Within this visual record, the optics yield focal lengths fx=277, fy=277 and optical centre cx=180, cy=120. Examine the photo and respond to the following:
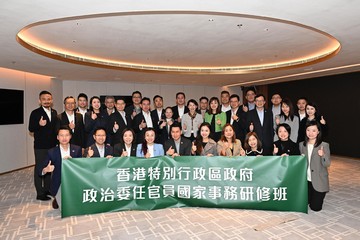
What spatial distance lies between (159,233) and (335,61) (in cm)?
522

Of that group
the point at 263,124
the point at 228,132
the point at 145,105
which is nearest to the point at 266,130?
the point at 263,124

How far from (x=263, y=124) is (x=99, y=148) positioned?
2.60m

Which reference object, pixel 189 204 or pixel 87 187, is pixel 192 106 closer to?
pixel 189 204

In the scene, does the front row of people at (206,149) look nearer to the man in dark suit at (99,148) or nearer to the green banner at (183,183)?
the man in dark suit at (99,148)

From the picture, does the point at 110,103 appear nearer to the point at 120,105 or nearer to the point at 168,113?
the point at 120,105

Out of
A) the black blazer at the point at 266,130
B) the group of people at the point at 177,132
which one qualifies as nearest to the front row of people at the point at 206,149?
the group of people at the point at 177,132

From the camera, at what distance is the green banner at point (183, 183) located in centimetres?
341

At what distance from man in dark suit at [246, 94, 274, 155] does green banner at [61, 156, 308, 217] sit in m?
1.04

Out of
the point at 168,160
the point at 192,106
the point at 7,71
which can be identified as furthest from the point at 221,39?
the point at 7,71

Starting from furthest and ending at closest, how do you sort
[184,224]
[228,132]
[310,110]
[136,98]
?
[136,98] → [310,110] → [228,132] → [184,224]

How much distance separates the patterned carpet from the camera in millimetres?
3037

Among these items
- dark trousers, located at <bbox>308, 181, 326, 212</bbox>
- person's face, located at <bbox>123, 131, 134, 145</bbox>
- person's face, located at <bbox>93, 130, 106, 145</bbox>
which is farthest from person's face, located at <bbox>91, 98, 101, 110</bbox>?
dark trousers, located at <bbox>308, 181, 326, 212</bbox>

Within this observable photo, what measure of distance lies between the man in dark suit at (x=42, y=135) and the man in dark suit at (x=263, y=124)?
329cm

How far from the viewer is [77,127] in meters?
4.55
